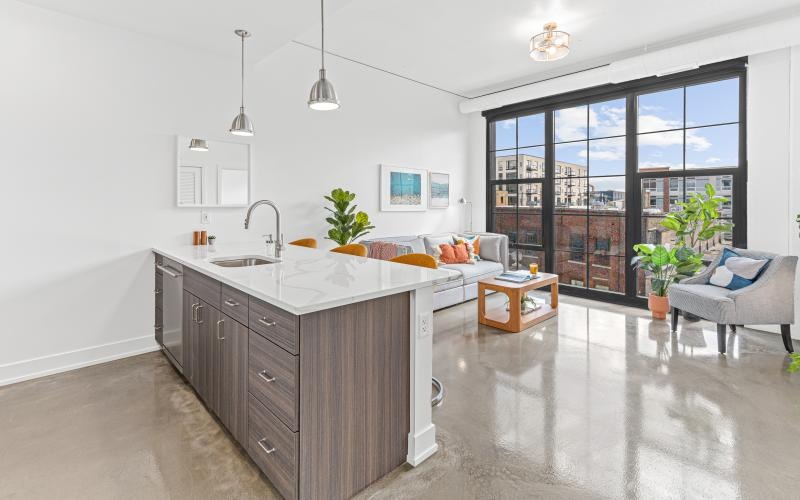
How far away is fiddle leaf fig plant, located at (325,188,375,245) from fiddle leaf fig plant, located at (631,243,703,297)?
10.8ft

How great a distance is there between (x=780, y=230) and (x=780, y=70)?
5.27 ft

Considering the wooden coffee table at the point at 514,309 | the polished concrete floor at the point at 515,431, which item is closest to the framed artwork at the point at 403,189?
the wooden coffee table at the point at 514,309

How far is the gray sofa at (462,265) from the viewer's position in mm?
A: 5102

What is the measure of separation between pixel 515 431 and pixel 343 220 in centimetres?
305

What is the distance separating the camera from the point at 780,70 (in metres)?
4.06

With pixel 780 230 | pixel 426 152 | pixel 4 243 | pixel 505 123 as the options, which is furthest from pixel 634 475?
pixel 505 123

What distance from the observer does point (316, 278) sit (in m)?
2.09

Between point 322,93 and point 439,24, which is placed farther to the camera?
point 439,24

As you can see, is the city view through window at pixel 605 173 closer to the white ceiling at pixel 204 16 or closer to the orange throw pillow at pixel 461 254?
the orange throw pillow at pixel 461 254

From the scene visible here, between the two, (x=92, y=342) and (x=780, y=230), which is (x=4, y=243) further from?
(x=780, y=230)

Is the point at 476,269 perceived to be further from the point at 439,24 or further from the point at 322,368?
the point at 322,368

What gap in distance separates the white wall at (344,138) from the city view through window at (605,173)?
105 cm

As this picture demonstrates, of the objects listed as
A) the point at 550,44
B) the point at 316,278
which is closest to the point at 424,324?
the point at 316,278

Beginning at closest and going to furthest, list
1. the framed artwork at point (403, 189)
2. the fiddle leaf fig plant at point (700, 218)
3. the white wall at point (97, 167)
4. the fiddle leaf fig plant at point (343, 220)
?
the white wall at point (97, 167)
the fiddle leaf fig plant at point (700, 218)
the fiddle leaf fig plant at point (343, 220)
the framed artwork at point (403, 189)
